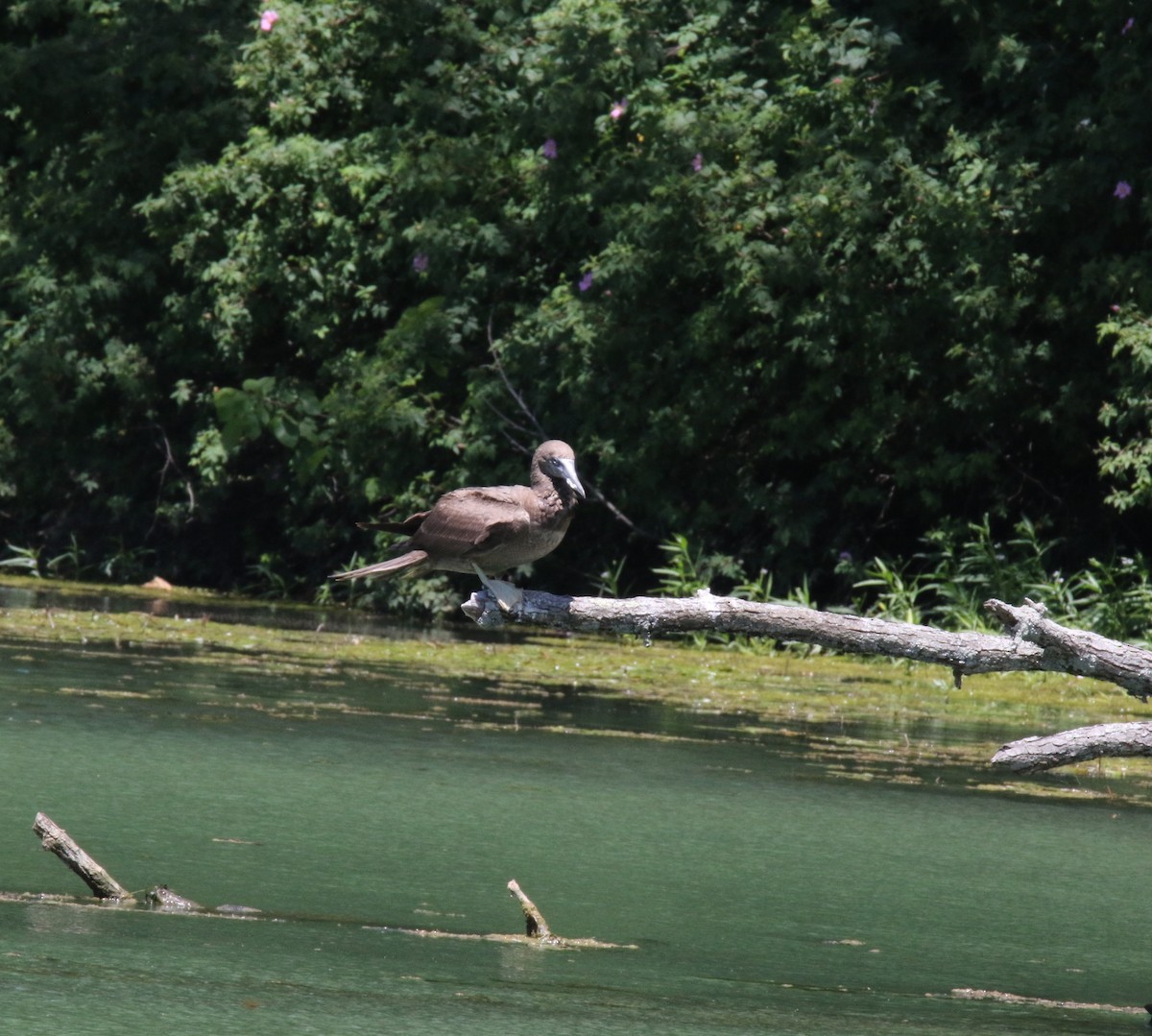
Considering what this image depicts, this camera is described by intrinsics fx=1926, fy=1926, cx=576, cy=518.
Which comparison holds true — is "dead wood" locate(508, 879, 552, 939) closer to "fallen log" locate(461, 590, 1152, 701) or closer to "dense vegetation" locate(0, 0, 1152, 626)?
"fallen log" locate(461, 590, 1152, 701)

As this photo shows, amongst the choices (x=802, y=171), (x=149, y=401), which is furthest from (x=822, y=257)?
(x=149, y=401)

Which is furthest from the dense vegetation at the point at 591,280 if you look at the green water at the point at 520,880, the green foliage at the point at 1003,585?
the green water at the point at 520,880

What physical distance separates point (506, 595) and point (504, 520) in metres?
0.51

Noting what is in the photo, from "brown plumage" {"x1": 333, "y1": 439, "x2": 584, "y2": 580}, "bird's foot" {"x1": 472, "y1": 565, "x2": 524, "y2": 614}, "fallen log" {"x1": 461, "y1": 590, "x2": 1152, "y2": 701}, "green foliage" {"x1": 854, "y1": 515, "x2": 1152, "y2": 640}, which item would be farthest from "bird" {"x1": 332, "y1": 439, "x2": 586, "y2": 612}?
"green foliage" {"x1": 854, "y1": 515, "x2": 1152, "y2": 640}

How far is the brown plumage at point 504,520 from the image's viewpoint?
3986 millimetres

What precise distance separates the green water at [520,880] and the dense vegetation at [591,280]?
140 inches

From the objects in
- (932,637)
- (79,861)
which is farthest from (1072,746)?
(79,861)

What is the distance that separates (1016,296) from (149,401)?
5.81 metres

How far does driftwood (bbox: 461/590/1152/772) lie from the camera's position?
3.11 meters

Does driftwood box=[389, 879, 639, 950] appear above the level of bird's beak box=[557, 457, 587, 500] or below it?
below

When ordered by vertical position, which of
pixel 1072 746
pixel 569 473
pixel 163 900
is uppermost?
pixel 569 473

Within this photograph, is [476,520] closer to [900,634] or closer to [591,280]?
[900,634]

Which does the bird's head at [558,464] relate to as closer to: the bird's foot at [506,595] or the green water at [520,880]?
the bird's foot at [506,595]

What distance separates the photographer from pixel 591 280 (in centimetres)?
1002
